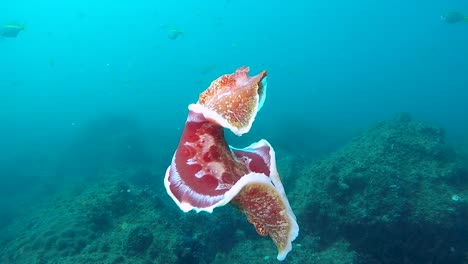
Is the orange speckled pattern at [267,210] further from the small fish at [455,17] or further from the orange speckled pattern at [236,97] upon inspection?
the small fish at [455,17]

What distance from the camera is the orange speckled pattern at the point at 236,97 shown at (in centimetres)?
214

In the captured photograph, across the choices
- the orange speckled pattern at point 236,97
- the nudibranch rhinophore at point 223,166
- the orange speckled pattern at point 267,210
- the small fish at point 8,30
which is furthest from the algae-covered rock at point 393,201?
the small fish at point 8,30

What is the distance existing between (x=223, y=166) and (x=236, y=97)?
0.51 meters

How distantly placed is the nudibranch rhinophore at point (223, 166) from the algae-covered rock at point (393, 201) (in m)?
5.26

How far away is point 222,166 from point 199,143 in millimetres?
237

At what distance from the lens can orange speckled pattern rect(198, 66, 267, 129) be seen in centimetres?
214

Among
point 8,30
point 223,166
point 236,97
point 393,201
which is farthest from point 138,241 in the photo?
point 8,30

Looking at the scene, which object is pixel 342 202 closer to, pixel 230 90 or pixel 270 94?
pixel 230 90

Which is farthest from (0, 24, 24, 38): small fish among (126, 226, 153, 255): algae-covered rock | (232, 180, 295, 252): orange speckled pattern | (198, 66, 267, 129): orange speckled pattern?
(232, 180, 295, 252): orange speckled pattern

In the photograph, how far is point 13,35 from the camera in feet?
49.5

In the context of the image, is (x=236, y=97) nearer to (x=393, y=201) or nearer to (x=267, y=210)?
(x=267, y=210)

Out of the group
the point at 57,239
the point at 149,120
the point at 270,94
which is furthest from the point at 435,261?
the point at 270,94

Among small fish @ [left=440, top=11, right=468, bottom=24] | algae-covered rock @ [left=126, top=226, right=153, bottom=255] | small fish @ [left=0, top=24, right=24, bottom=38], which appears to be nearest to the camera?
algae-covered rock @ [left=126, top=226, right=153, bottom=255]

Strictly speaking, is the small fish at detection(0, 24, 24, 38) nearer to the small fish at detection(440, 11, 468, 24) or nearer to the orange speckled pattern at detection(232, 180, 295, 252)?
the orange speckled pattern at detection(232, 180, 295, 252)
